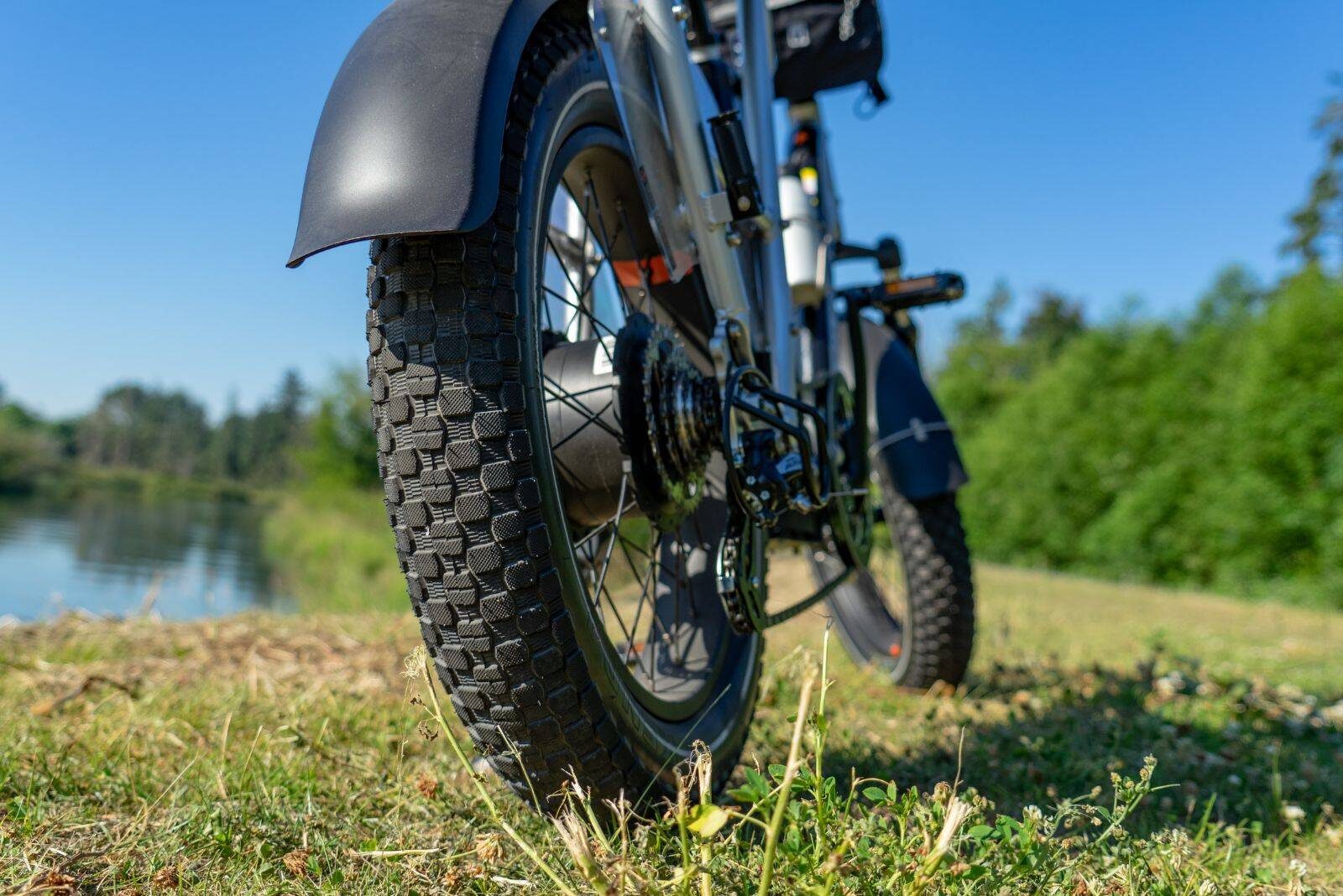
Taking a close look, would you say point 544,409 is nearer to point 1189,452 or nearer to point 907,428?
point 907,428

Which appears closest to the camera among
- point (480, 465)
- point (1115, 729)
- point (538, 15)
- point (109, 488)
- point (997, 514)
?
point (480, 465)

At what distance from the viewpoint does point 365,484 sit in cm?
4250

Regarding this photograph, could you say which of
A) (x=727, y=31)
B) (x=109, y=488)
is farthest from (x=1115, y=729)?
(x=109, y=488)

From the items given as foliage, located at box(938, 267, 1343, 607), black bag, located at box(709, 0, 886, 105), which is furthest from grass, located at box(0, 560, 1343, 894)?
foliage, located at box(938, 267, 1343, 607)

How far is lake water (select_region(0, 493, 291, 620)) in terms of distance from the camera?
4.60 m

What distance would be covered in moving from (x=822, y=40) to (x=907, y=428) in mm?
1162

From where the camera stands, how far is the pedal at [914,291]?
2.62m

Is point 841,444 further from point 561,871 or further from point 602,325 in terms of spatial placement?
point 561,871

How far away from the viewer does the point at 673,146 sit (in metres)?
1.54

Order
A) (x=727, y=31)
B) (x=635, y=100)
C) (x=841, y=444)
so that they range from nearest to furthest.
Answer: (x=635, y=100)
(x=841, y=444)
(x=727, y=31)

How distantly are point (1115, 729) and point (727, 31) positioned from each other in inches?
82.1

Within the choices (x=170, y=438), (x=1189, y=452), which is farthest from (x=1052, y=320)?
(x=170, y=438)

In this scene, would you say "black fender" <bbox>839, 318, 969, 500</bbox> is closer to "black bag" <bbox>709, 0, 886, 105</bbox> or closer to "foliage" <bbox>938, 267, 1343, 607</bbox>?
"black bag" <bbox>709, 0, 886, 105</bbox>

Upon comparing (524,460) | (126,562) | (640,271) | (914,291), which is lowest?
(126,562)
